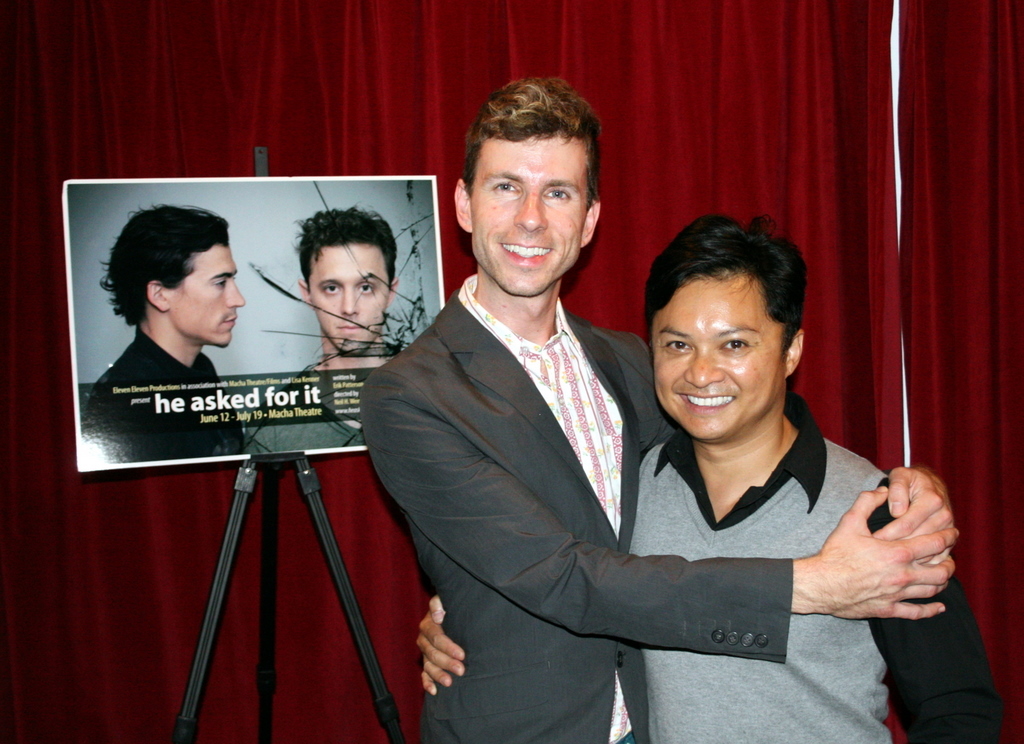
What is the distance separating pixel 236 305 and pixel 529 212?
4.17ft

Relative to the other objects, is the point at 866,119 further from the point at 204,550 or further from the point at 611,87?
the point at 204,550

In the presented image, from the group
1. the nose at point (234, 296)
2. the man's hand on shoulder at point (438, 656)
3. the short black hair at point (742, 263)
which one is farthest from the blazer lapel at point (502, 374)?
the nose at point (234, 296)

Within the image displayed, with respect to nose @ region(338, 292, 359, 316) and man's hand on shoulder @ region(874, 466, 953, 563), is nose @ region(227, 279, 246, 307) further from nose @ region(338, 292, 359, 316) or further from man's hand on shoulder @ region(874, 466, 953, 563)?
man's hand on shoulder @ region(874, 466, 953, 563)

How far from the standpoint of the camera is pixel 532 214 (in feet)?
6.01

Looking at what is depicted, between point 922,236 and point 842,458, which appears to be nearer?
point 842,458

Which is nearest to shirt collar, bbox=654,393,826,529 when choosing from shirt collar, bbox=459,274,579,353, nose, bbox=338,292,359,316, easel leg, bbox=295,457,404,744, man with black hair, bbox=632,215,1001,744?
man with black hair, bbox=632,215,1001,744

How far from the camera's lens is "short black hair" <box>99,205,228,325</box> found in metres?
2.56

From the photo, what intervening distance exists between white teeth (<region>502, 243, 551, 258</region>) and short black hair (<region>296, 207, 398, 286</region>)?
99 centimetres

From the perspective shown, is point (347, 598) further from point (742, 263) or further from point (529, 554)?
point (742, 263)

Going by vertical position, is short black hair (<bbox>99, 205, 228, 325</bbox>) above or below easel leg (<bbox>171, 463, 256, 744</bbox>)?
above

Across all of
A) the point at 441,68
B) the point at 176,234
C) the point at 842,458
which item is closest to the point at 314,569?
the point at 176,234

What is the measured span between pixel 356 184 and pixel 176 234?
0.60 metres

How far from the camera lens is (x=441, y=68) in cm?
330

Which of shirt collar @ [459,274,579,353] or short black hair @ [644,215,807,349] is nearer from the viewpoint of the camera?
short black hair @ [644,215,807,349]
